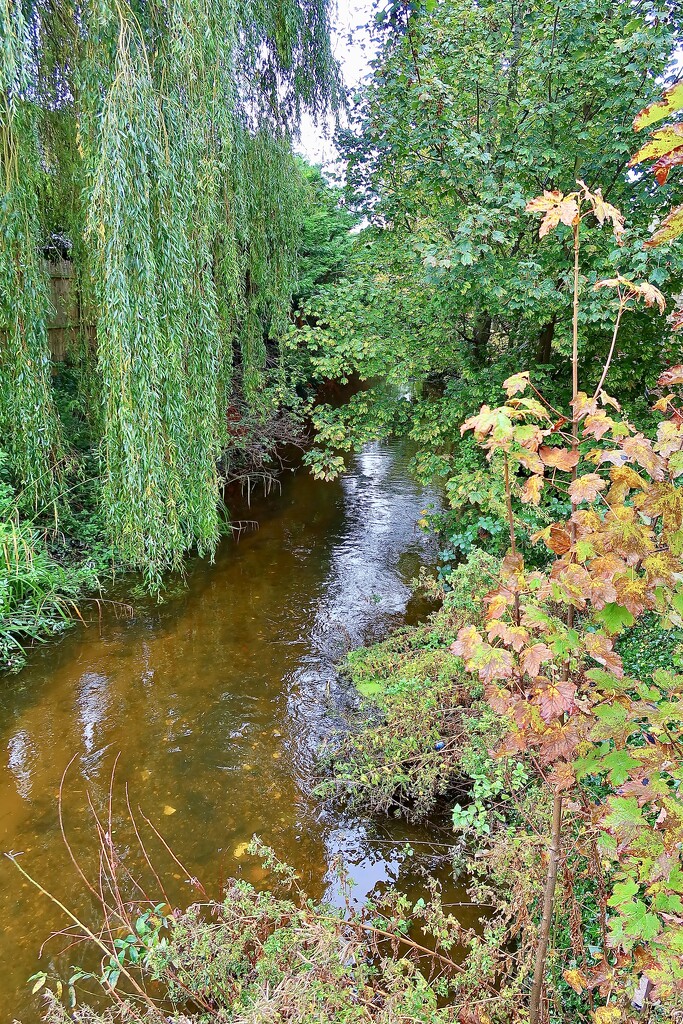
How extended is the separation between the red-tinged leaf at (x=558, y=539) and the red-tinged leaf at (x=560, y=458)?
0.55 feet

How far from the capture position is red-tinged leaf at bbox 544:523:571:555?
1460 mm

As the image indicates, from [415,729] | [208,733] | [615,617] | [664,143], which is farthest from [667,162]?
[208,733]

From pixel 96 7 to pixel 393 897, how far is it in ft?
17.6

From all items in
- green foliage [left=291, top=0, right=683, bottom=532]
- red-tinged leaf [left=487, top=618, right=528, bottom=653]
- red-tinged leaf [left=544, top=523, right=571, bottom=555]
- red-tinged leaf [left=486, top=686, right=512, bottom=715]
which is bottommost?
red-tinged leaf [left=486, top=686, right=512, bottom=715]

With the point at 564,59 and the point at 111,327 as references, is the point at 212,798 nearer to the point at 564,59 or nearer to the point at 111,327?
the point at 111,327

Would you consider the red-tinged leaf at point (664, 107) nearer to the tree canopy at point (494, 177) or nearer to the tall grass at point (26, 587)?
the tree canopy at point (494, 177)

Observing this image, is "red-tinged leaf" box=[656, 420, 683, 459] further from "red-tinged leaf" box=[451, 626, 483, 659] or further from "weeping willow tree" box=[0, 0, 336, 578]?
"weeping willow tree" box=[0, 0, 336, 578]

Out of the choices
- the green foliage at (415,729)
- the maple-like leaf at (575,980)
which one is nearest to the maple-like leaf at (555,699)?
the maple-like leaf at (575,980)

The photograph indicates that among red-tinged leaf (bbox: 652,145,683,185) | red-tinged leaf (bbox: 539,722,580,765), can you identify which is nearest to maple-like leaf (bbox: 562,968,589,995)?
red-tinged leaf (bbox: 539,722,580,765)

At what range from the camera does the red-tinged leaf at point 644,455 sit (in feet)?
4.15

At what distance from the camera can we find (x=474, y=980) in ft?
6.86

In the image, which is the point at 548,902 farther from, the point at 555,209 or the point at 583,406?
the point at 555,209

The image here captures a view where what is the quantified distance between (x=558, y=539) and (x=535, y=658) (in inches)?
12.6

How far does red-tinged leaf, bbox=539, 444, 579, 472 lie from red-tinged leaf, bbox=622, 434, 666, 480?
0.12 meters
